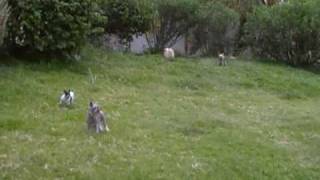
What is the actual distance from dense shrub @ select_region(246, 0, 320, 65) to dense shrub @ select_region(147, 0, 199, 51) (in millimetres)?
1337

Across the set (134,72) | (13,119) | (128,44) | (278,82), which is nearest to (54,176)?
(13,119)

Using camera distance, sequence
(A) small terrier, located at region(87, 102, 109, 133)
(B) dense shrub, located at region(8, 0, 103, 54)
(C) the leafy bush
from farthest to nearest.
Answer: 1. (B) dense shrub, located at region(8, 0, 103, 54)
2. (C) the leafy bush
3. (A) small terrier, located at region(87, 102, 109, 133)

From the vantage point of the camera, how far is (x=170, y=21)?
15.7 metres

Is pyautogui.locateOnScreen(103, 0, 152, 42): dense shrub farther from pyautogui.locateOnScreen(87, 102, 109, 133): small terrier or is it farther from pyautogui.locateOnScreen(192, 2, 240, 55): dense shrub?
pyautogui.locateOnScreen(87, 102, 109, 133): small terrier

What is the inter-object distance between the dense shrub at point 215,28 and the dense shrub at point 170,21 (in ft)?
0.75

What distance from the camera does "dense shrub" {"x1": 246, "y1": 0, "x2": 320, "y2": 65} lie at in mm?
14883

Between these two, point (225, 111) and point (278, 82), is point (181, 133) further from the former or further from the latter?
point (278, 82)

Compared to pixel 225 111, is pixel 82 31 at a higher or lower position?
higher

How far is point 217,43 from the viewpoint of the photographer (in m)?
15.9

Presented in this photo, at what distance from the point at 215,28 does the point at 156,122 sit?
7.61 m

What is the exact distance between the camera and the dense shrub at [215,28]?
1554cm

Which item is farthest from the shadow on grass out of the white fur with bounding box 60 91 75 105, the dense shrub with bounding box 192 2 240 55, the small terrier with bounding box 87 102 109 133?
the dense shrub with bounding box 192 2 240 55

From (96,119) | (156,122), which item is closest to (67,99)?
(156,122)

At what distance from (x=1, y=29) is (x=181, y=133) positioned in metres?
3.91
